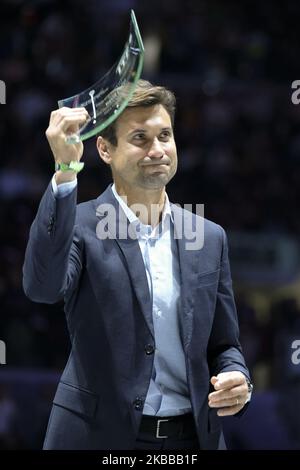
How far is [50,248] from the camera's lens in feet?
7.77

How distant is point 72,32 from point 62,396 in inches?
264

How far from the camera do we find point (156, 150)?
260 cm

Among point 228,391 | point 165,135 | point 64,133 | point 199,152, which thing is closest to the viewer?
point 64,133

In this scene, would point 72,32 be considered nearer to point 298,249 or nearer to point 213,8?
point 213,8

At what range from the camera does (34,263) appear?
94.0 inches

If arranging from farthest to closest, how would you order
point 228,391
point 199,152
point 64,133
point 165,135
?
point 199,152 → point 165,135 → point 228,391 → point 64,133

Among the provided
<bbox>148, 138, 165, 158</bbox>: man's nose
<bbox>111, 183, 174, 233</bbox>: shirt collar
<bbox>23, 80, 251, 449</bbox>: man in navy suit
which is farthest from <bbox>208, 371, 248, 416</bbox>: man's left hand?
<bbox>148, 138, 165, 158</bbox>: man's nose

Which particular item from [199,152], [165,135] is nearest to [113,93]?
[165,135]

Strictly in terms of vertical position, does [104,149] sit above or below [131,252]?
above

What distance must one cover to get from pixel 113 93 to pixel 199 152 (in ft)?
19.8

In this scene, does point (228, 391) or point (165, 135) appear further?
point (165, 135)

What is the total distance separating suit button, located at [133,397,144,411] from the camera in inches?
99.5

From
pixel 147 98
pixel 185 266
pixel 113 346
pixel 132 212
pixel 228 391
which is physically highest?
pixel 147 98

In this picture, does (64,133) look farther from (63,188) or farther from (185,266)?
(185,266)
